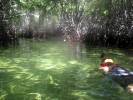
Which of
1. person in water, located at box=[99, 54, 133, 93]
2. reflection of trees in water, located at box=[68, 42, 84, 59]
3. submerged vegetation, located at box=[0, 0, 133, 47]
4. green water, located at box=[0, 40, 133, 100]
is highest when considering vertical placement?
submerged vegetation, located at box=[0, 0, 133, 47]

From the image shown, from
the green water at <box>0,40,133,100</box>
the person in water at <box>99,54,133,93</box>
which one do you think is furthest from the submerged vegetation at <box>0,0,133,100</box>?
the person in water at <box>99,54,133,93</box>

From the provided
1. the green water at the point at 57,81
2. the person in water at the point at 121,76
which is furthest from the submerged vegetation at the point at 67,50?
the person in water at the point at 121,76

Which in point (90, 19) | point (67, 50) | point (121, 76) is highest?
point (90, 19)

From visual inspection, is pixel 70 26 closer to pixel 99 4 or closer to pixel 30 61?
pixel 99 4

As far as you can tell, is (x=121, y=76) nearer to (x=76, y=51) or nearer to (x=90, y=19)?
(x=76, y=51)

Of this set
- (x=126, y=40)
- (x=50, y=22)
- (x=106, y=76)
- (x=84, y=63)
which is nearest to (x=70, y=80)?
(x=106, y=76)

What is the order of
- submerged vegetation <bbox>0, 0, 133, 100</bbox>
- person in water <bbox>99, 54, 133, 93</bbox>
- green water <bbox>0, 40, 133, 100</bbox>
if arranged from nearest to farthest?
green water <bbox>0, 40, 133, 100</bbox>, person in water <bbox>99, 54, 133, 93</bbox>, submerged vegetation <bbox>0, 0, 133, 100</bbox>

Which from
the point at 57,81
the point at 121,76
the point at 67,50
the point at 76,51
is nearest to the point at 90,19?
the point at 67,50

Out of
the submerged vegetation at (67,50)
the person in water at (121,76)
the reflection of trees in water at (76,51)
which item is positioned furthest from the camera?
the reflection of trees in water at (76,51)

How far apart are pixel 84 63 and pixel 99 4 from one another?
8.01 metres

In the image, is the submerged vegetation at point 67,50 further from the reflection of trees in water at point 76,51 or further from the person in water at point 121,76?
the person in water at point 121,76

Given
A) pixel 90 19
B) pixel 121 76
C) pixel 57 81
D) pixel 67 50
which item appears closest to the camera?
pixel 121 76

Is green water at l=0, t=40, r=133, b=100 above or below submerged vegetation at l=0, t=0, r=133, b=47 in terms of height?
below

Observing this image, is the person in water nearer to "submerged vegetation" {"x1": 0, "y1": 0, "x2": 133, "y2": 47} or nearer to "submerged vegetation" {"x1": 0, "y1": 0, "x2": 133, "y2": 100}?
"submerged vegetation" {"x1": 0, "y1": 0, "x2": 133, "y2": 100}
